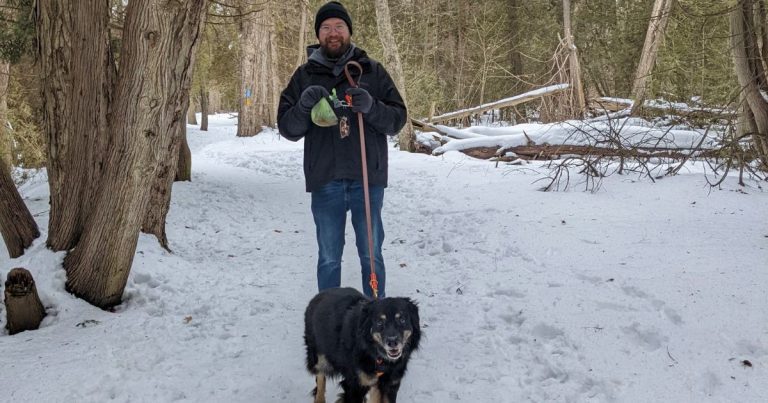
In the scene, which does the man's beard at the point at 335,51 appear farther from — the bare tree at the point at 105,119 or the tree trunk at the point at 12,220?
the tree trunk at the point at 12,220

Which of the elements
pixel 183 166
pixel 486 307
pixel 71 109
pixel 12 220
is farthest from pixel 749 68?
pixel 183 166

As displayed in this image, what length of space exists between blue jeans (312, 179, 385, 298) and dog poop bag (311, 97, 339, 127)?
0.47 meters

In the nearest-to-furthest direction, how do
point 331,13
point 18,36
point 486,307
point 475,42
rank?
point 331,13 < point 486,307 < point 18,36 < point 475,42

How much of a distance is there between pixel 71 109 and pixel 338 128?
110 inches

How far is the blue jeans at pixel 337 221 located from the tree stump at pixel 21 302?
7.42ft

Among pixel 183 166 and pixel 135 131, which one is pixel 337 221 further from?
pixel 183 166

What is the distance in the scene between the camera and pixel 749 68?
A: 5270mm

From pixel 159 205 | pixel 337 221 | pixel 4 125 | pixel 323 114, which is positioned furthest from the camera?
pixel 4 125

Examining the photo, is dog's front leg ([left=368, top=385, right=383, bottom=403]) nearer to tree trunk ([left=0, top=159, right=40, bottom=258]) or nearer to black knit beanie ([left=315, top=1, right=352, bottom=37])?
black knit beanie ([left=315, top=1, right=352, bottom=37])

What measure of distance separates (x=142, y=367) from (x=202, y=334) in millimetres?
653

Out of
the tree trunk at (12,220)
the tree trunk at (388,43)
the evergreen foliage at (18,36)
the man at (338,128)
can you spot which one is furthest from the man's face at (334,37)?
the tree trunk at (388,43)

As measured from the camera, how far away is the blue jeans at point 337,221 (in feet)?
12.3

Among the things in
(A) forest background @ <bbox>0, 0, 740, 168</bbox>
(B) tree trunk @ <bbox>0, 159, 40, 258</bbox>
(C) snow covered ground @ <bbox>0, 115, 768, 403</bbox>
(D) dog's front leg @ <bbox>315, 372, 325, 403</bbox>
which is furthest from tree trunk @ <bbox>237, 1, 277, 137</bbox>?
(D) dog's front leg @ <bbox>315, 372, 325, 403</bbox>

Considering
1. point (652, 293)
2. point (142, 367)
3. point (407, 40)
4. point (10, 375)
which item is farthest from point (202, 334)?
point (407, 40)
